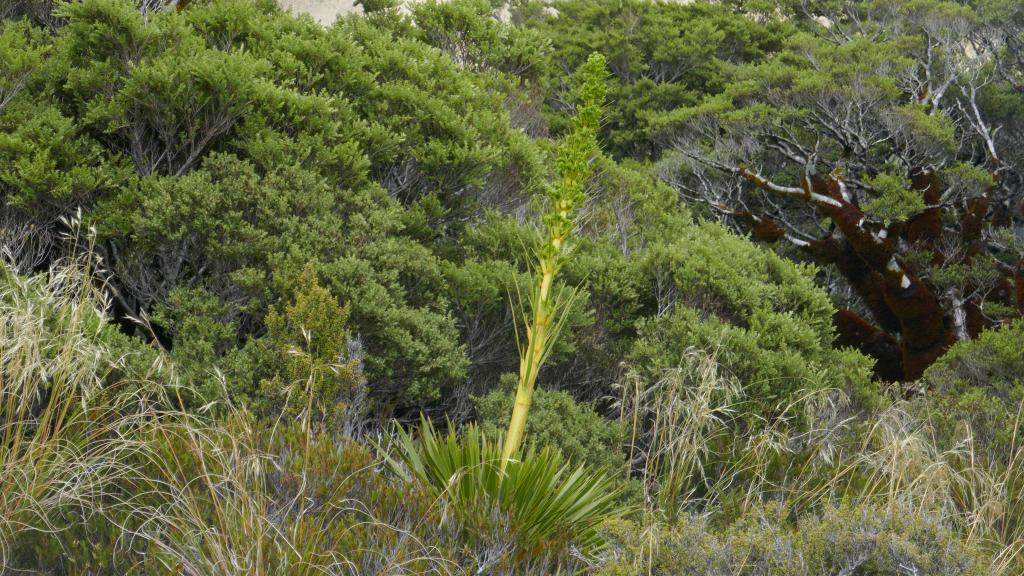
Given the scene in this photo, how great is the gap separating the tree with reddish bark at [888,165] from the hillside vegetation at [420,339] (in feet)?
0.40

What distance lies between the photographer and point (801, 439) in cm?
778

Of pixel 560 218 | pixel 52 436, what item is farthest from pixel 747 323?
pixel 52 436

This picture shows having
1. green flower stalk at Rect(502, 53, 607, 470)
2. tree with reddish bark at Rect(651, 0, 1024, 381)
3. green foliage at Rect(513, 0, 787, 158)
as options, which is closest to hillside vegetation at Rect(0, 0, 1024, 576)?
green flower stalk at Rect(502, 53, 607, 470)

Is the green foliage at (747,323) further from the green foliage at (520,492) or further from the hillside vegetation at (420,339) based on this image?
the green foliage at (520,492)

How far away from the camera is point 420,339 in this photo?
8.43 m

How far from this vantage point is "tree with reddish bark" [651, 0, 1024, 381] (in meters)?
17.3

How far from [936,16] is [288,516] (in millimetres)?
20763

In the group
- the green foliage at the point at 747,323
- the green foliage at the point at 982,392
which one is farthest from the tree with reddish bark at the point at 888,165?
the green foliage at the point at 747,323

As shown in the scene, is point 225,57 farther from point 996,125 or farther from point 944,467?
point 996,125

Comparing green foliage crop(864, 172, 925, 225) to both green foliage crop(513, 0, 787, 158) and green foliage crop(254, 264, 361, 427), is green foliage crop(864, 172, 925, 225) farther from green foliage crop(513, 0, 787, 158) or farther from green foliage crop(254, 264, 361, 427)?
green foliage crop(254, 264, 361, 427)

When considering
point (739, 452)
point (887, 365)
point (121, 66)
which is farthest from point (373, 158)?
point (887, 365)

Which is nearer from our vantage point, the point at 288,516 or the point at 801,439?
the point at 288,516

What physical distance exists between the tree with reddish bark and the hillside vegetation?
121 millimetres

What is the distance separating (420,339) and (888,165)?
13.6 meters
